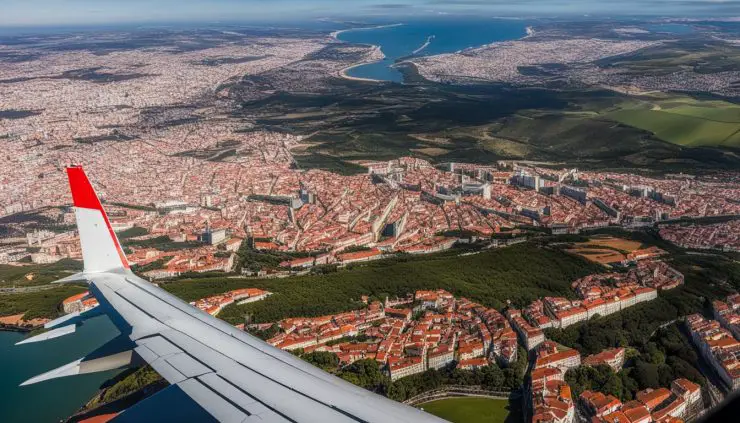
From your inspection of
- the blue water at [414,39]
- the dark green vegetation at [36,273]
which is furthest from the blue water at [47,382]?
the blue water at [414,39]

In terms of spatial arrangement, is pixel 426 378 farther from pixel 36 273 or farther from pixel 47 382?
pixel 36 273

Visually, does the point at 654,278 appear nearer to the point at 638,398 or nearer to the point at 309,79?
the point at 638,398

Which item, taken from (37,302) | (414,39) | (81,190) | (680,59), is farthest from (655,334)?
(414,39)

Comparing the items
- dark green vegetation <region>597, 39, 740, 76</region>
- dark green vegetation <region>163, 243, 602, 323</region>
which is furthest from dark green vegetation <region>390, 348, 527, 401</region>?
dark green vegetation <region>597, 39, 740, 76</region>

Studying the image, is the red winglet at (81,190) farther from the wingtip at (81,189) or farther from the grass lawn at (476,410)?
the grass lawn at (476,410)

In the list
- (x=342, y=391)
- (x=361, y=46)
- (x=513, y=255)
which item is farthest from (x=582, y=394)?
(x=361, y=46)
